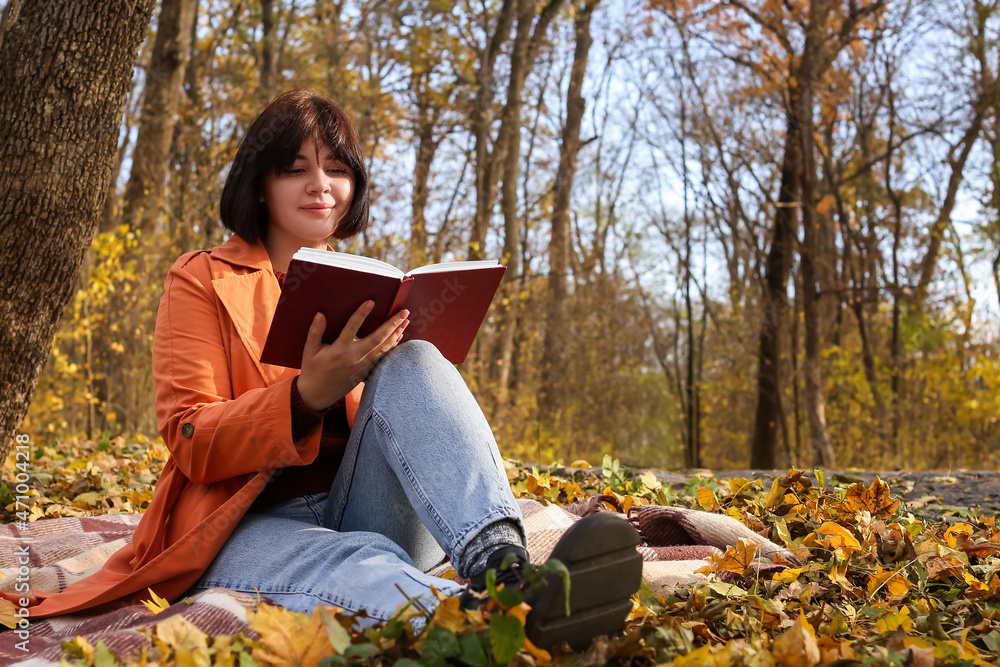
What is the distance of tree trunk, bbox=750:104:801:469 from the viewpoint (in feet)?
26.1

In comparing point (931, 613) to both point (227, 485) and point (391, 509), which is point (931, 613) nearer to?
point (391, 509)

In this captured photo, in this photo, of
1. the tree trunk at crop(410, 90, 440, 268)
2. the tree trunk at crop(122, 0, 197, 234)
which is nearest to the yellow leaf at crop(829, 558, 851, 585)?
the tree trunk at crop(122, 0, 197, 234)

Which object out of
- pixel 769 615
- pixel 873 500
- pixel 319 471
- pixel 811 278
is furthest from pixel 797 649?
pixel 811 278

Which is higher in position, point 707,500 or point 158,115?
point 158,115

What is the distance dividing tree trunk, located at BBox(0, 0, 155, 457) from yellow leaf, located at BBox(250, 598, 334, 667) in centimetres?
181

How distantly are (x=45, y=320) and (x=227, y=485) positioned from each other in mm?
1326

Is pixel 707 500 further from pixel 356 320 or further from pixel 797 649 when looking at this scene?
pixel 356 320

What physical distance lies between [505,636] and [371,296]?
737mm

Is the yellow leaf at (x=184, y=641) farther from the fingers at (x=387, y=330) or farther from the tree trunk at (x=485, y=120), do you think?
the tree trunk at (x=485, y=120)

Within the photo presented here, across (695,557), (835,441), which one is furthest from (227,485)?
(835,441)

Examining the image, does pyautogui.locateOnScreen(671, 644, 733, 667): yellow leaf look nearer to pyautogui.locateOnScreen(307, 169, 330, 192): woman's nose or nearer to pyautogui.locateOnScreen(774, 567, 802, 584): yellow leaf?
pyautogui.locateOnScreen(774, 567, 802, 584): yellow leaf

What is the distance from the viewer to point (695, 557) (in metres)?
2.13

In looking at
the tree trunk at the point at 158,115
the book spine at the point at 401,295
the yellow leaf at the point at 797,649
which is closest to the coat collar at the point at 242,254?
the book spine at the point at 401,295

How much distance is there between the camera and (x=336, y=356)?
1.66m
